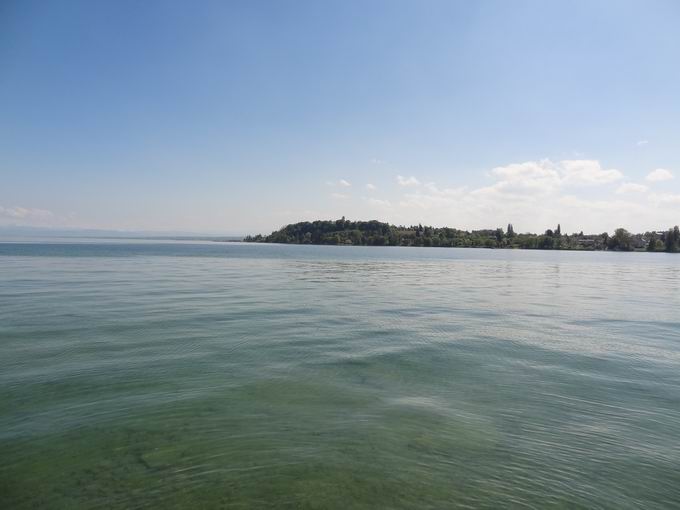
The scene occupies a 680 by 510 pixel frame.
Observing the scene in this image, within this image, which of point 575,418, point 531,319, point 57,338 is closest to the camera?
point 575,418

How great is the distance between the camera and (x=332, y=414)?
10.2 meters

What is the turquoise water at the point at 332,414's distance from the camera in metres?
7.22

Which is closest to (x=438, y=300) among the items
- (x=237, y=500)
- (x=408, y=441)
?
(x=408, y=441)

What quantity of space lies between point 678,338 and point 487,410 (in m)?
15.8

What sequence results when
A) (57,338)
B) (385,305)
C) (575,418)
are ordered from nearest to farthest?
(575,418) < (57,338) < (385,305)

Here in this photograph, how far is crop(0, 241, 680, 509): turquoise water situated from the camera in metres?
7.22

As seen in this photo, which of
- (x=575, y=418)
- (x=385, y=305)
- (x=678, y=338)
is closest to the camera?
(x=575, y=418)

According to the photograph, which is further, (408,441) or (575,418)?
(575,418)

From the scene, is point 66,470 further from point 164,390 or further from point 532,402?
point 532,402

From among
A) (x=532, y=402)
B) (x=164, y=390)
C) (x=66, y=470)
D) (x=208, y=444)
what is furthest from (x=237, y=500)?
(x=532, y=402)

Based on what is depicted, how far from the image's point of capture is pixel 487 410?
10688 millimetres

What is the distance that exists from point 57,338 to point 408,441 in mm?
15757

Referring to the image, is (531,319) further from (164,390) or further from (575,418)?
(164,390)

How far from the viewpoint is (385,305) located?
94.2 ft
